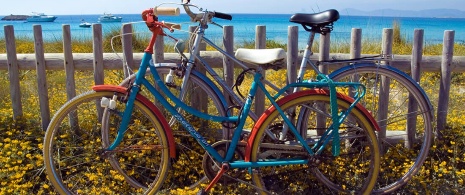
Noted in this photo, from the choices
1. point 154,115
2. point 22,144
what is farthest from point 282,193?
point 22,144

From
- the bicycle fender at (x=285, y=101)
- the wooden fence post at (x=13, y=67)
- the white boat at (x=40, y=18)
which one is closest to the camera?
the bicycle fender at (x=285, y=101)

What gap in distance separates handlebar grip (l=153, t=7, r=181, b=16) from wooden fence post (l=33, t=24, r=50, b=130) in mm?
1617

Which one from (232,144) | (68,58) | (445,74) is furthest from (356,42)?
(68,58)

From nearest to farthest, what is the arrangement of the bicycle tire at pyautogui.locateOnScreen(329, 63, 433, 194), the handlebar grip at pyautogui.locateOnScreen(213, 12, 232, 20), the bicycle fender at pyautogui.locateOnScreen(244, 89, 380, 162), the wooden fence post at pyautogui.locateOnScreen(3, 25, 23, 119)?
1. the bicycle fender at pyautogui.locateOnScreen(244, 89, 380, 162)
2. the handlebar grip at pyautogui.locateOnScreen(213, 12, 232, 20)
3. the bicycle tire at pyautogui.locateOnScreen(329, 63, 433, 194)
4. the wooden fence post at pyautogui.locateOnScreen(3, 25, 23, 119)

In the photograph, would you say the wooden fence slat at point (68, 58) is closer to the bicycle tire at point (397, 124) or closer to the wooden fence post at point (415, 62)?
the bicycle tire at point (397, 124)

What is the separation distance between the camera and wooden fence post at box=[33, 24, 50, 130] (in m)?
4.20

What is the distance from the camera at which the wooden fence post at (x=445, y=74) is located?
13.1 feet

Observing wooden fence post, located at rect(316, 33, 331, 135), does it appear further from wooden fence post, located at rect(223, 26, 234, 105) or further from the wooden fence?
wooden fence post, located at rect(223, 26, 234, 105)

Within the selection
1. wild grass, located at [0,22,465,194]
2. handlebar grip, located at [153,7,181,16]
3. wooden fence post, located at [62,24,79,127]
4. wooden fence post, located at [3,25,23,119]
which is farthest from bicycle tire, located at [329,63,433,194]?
wooden fence post, located at [3,25,23,119]

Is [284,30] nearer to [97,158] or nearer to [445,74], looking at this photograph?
[445,74]

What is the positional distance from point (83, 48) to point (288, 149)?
8.05m

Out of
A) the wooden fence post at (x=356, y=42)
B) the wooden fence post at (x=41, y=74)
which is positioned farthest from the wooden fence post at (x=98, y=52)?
the wooden fence post at (x=356, y=42)

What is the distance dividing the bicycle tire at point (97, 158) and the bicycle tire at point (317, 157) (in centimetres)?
70

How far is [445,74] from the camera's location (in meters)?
4.06
